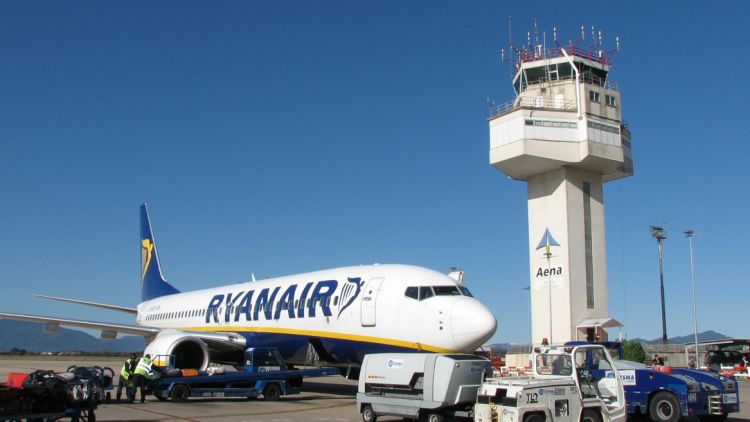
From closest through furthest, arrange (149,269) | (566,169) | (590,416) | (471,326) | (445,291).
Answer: (590,416) → (471,326) → (445,291) → (149,269) → (566,169)

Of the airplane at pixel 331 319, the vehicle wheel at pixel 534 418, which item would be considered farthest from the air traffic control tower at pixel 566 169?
the vehicle wheel at pixel 534 418

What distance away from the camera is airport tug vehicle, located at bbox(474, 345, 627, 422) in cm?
1095

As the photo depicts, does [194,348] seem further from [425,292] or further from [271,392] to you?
[425,292]

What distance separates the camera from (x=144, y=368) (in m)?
17.7

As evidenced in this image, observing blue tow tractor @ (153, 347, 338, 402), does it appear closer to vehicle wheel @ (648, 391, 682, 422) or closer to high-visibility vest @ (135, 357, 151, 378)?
high-visibility vest @ (135, 357, 151, 378)

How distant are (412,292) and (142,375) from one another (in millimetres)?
6916

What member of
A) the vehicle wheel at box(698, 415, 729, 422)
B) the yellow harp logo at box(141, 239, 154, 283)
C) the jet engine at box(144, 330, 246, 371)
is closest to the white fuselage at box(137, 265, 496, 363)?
the jet engine at box(144, 330, 246, 371)

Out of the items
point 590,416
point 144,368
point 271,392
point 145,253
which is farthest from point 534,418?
point 145,253

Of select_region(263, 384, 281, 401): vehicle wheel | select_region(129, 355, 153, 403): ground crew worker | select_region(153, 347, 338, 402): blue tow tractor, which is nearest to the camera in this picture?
select_region(129, 355, 153, 403): ground crew worker

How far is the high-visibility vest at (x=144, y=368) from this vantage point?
17.5 metres

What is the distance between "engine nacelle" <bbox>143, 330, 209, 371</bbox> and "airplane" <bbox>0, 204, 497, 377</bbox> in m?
0.03

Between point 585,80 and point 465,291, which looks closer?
point 465,291

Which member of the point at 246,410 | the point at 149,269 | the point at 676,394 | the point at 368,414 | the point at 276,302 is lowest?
the point at 246,410

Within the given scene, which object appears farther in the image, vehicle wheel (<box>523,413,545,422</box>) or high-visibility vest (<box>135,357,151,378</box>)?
high-visibility vest (<box>135,357,151,378</box>)
